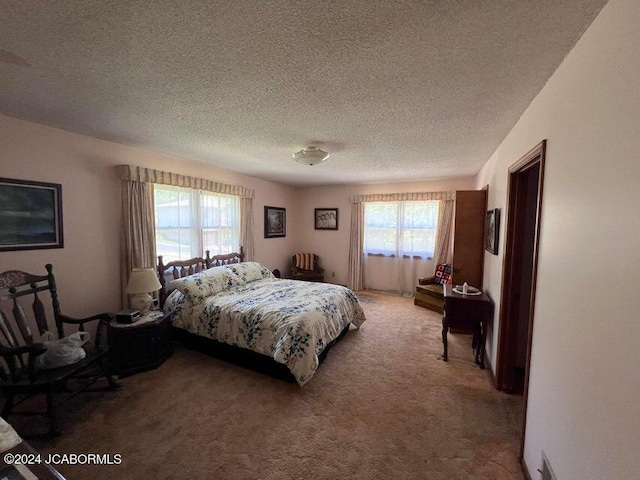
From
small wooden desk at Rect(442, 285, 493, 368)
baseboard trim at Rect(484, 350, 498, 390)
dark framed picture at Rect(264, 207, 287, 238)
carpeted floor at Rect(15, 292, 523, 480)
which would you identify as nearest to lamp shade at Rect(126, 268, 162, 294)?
carpeted floor at Rect(15, 292, 523, 480)

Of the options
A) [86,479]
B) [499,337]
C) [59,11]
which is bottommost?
[86,479]

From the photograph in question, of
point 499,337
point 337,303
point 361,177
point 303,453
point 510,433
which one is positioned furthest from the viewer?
point 361,177

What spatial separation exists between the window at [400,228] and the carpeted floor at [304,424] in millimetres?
2687

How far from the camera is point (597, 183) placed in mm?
983

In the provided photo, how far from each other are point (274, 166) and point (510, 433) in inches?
149

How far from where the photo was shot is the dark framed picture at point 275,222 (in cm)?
518

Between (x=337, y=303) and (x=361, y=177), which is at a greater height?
(x=361, y=177)

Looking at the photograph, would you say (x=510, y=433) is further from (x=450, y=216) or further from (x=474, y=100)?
(x=450, y=216)

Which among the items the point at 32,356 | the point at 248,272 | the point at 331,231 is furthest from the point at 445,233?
the point at 32,356

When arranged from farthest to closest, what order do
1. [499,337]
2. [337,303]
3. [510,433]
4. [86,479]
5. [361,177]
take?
[361,177] → [337,303] → [499,337] → [510,433] → [86,479]

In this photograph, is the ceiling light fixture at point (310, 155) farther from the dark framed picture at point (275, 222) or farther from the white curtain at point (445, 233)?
the white curtain at point (445, 233)

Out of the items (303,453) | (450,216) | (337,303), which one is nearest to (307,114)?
(337,303)

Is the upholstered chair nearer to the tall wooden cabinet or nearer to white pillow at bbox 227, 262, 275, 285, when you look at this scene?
the tall wooden cabinet

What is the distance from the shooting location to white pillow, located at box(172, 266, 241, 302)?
2.98 metres
